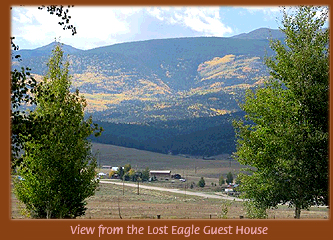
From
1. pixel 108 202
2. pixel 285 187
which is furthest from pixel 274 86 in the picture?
pixel 108 202

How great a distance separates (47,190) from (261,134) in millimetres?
11601

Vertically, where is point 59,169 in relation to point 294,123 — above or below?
below

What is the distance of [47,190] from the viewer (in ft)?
88.7

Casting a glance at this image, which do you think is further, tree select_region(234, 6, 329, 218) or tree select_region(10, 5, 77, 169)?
tree select_region(234, 6, 329, 218)

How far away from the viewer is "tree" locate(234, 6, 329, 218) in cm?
2348

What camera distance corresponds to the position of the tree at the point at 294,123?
23.5 metres

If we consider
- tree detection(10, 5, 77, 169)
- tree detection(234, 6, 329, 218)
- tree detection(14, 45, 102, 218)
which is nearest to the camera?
tree detection(10, 5, 77, 169)

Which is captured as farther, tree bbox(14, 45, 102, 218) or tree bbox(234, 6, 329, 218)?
tree bbox(14, 45, 102, 218)

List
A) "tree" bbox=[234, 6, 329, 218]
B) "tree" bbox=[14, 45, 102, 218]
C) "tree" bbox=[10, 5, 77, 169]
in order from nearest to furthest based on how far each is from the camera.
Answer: "tree" bbox=[10, 5, 77, 169], "tree" bbox=[234, 6, 329, 218], "tree" bbox=[14, 45, 102, 218]

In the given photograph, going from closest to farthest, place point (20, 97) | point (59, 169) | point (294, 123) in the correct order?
point (20, 97) → point (294, 123) → point (59, 169)

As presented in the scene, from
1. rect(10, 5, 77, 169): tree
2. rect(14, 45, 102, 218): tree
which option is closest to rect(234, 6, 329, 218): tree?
rect(14, 45, 102, 218): tree

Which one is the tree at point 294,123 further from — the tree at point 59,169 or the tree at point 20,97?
the tree at point 20,97

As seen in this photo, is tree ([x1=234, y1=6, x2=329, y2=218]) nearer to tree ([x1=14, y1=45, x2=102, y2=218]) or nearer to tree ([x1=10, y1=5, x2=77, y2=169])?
tree ([x1=14, y1=45, x2=102, y2=218])

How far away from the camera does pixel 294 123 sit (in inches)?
942
